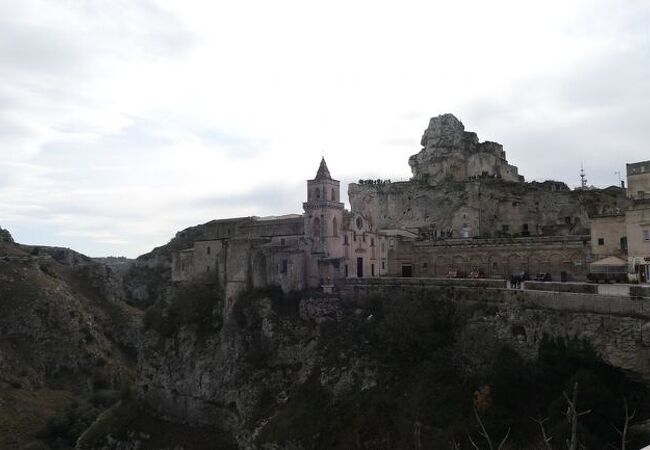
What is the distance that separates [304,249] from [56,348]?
167 feet

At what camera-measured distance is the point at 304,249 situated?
45.9m

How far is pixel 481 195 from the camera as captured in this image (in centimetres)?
5819

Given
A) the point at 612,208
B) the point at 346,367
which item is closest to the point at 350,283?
the point at 346,367

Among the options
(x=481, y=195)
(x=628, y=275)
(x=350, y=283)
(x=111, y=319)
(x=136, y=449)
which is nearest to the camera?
(x=628, y=275)

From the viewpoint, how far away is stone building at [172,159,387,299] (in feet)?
148

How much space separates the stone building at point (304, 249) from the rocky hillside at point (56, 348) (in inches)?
970

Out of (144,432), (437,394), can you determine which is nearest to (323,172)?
(437,394)

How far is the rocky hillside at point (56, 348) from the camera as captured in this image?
62162mm

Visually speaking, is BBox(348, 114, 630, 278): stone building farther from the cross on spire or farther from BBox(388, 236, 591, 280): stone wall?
the cross on spire

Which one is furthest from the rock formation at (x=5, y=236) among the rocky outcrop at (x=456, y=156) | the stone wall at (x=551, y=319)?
the stone wall at (x=551, y=319)

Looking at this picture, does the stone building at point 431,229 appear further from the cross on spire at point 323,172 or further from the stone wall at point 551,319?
the stone wall at point 551,319

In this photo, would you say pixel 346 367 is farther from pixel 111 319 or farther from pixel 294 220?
pixel 111 319

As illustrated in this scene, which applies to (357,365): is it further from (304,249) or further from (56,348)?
(56,348)

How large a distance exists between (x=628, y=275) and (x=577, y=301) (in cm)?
925
